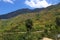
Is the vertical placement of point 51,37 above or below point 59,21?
below

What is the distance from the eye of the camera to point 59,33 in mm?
57812

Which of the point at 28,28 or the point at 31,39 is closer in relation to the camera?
the point at 31,39

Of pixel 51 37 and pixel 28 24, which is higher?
pixel 28 24

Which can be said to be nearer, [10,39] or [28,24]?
[10,39]

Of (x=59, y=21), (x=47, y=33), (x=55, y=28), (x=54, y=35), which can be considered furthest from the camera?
(x=59, y=21)

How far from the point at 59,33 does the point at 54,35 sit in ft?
12.8

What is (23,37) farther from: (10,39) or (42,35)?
(42,35)

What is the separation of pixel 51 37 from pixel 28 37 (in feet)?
22.2

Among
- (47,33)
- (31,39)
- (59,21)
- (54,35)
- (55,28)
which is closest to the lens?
(31,39)

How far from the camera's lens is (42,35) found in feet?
192

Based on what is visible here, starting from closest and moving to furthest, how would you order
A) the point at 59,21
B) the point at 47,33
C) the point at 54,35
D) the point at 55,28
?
the point at 54,35 → the point at 47,33 → the point at 55,28 → the point at 59,21

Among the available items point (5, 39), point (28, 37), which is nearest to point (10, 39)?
point (5, 39)

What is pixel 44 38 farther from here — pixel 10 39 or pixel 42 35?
pixel 10 39

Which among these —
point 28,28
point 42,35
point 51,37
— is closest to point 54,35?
point 51,37
